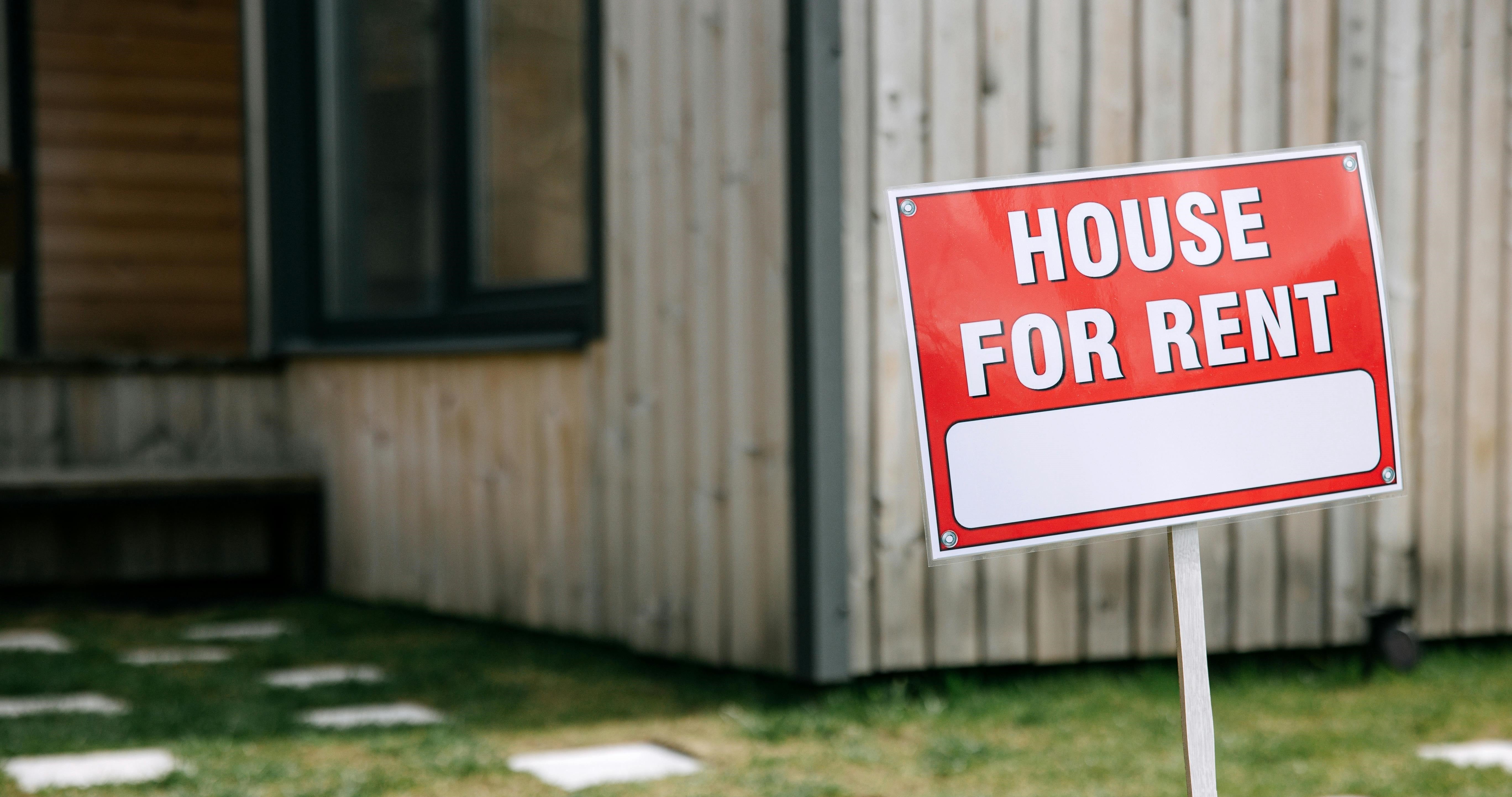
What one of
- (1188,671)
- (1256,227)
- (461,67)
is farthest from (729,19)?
(1188,671)

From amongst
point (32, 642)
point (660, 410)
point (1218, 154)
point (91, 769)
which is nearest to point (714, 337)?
point (660, 410)

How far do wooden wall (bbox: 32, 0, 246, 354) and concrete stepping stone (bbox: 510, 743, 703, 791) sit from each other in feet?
12.7

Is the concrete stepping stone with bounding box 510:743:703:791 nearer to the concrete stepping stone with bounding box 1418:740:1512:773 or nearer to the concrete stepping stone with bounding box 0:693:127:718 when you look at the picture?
the concrete stepping stone with bounding box 0:693:127:718

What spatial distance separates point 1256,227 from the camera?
1.94 metres

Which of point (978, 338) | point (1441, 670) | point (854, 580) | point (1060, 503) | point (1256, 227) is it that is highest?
point (1256, 227)

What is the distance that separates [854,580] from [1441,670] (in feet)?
4.97

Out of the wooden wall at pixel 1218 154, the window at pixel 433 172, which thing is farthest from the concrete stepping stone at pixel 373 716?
the window at pixel 433 172

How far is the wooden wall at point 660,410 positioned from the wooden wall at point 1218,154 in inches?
8.4

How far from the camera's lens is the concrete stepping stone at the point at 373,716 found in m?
3.25

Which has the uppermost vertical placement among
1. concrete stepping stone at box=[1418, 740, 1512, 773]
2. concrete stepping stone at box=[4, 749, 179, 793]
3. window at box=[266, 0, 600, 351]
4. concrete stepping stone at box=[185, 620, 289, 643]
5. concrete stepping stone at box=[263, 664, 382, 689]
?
window at box=[266, 0, 600, 351]

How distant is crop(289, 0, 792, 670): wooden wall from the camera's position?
11.5ft

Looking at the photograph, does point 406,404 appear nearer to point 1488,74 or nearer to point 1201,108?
point 1201,108

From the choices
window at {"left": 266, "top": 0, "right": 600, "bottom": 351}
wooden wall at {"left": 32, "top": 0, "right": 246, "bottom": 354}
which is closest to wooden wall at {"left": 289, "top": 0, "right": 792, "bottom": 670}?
window at {"left": 266, "top": 0, "right": 600, "bottom": 351}

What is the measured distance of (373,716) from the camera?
336 centimetres
